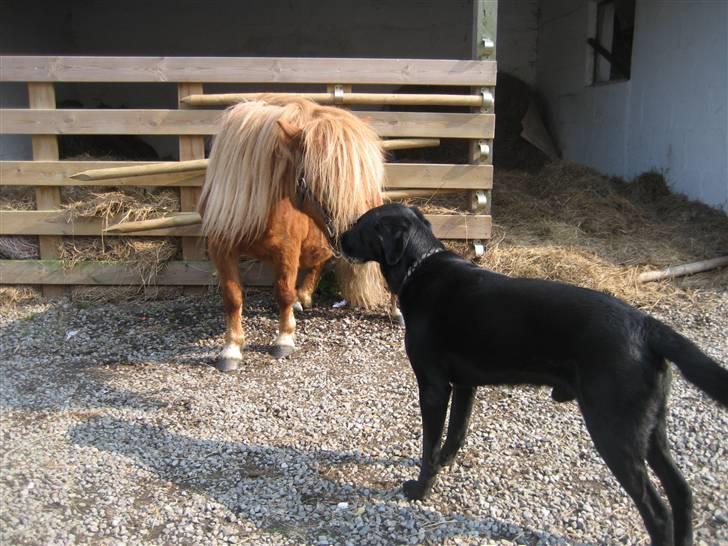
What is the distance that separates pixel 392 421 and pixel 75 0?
10.3 m

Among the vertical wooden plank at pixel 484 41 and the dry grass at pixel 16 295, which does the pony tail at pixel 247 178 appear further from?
the dry grass at pixel 16 295

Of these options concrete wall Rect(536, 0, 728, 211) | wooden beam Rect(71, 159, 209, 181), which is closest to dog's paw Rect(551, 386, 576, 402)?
wooden beam Rect(71, 159, 209, 181)

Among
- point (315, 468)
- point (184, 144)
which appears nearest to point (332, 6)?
point (184, 144)

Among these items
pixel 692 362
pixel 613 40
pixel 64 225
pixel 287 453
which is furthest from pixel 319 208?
pixel 613 40

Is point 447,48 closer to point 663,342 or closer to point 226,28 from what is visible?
point 226,28

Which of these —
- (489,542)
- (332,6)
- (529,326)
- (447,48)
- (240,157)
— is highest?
(332,6)

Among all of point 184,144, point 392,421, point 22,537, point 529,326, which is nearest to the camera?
point 529,326

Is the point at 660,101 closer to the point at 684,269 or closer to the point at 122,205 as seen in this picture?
the point at 684,269

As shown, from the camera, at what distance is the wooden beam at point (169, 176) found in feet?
17.6

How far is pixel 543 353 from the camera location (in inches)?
91.7

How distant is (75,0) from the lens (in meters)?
10.5

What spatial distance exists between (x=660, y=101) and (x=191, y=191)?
5651mm

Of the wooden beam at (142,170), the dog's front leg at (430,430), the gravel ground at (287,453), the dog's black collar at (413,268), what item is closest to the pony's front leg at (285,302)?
the gravel ground at (287,453)

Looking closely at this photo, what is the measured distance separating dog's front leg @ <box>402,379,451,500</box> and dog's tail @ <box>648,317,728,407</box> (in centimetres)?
89
